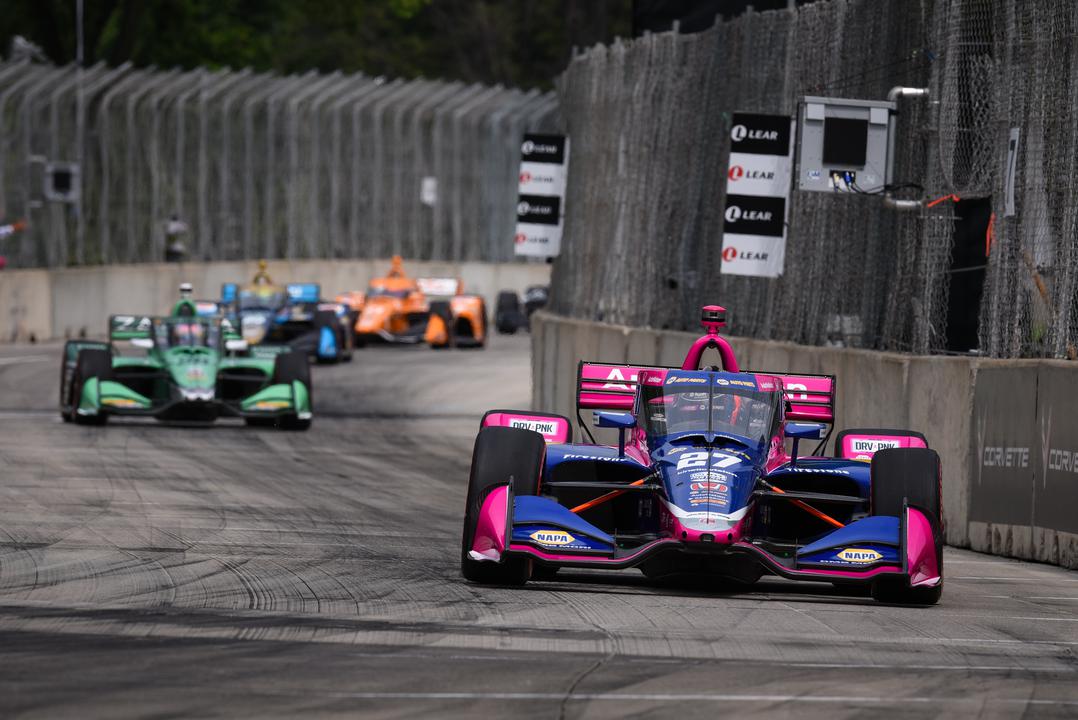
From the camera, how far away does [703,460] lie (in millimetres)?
11523

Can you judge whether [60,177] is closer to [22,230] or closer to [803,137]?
[22,230]

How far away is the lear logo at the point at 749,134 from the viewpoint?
714 inches

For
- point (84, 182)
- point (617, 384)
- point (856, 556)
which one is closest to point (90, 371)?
point (617, 384)

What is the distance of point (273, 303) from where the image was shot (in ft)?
120

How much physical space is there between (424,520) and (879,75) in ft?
17.2

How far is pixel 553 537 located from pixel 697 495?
0.80m

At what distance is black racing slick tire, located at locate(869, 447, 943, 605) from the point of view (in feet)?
37.6

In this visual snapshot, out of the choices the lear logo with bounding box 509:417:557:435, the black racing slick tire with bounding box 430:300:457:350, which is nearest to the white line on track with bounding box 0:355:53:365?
the black racing slick tire with bounding box 430:300:457:350

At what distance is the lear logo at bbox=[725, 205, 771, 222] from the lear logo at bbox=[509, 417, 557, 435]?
6.07 meters

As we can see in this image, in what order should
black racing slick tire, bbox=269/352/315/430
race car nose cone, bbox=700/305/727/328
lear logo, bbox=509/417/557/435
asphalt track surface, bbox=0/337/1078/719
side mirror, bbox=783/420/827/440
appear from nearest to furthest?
asphalt track surface, bbox=0/337/1078/719
side mirror, bbox=783/420/827/440
lear logo, bbox=509/417/557/435
race car nose cone, bbox=700/305/727/328
black racing slick tire, bbox=269/352/315/430

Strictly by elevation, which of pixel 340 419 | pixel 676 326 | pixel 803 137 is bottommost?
pixel 340 419

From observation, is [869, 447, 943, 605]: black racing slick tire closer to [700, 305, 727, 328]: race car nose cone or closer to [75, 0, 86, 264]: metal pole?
[700, 305, 727, 328]: race car nose cone

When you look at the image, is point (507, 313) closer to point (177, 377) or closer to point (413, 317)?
point (413, 317)

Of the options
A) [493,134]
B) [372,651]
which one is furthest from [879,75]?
[493,134]
